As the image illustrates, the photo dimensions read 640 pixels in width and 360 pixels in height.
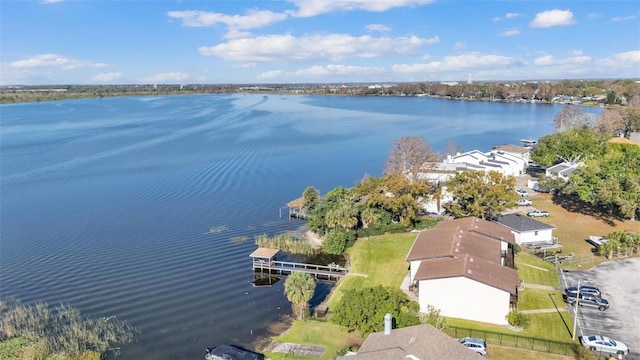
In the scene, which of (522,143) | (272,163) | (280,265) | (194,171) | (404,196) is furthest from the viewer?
(522,143)

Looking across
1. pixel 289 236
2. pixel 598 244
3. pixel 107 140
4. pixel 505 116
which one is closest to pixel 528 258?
pixel 598 244

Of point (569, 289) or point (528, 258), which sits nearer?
point (569, 289)

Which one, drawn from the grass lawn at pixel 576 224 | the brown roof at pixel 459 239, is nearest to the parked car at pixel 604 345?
the brown roof at pixel 459 239

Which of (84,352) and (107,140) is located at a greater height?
(107,140)

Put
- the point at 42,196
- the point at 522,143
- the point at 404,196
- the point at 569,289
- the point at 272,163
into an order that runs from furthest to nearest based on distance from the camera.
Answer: the point at 522,143, the point at 272,163, the point at 42,196, the point at 404,196, the point at 569,289

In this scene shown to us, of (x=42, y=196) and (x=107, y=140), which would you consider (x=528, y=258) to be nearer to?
(x=42, y=196)
